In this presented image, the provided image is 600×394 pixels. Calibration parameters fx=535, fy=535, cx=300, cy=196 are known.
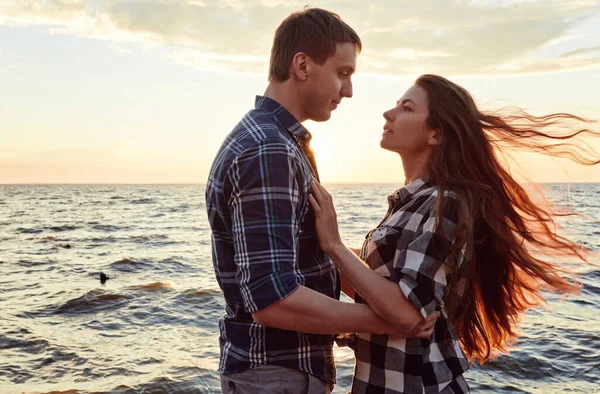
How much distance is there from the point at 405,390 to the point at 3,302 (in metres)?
11.0

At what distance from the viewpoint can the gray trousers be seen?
7.09 feet

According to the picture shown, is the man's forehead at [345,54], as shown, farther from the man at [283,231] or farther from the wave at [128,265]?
the wave at [128,265]

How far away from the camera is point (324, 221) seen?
2.24 meters

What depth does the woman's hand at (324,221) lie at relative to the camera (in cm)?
→ 224

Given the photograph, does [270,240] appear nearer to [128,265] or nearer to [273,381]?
[273,381]

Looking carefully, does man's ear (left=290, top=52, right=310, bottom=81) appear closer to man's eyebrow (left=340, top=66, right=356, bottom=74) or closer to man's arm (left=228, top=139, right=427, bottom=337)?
man's eyebrow (left=340, top=66, right=356, bottom=74)

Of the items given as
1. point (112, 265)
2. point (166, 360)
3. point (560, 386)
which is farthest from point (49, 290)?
point (560, 386)

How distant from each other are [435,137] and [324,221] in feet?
3.17

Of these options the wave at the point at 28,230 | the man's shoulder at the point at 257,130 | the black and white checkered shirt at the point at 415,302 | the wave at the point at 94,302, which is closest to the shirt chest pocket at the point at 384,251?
the black and white checkered shirt at the point at 415,302

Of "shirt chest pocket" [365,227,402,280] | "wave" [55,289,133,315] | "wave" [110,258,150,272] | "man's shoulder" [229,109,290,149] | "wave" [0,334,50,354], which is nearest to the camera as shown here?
"man's shoulder" [229,109,290,149]

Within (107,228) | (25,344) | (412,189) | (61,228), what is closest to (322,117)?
(412,189)

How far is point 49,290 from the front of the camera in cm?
1228

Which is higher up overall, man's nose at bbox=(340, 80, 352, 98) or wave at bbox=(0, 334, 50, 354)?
man's nose at bbox=(340, 80, 352, 98)

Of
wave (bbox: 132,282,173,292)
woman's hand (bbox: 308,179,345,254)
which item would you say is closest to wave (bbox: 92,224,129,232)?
wave (bbox: 132,282,173,292)
